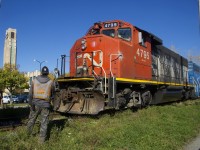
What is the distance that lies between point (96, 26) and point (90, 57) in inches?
71.0

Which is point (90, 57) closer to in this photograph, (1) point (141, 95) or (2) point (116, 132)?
(1) point (141, 95)

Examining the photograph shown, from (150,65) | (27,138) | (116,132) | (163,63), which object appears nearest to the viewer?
(27,138)

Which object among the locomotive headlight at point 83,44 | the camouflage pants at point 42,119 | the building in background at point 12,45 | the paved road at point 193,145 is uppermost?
the building in background at point 12,45

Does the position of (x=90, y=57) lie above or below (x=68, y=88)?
above

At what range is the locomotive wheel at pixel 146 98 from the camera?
1228 cm

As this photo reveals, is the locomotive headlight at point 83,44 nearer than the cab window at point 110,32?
Yes

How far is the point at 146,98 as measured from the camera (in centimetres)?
1263

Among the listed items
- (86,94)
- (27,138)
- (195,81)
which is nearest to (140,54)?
(86,94)

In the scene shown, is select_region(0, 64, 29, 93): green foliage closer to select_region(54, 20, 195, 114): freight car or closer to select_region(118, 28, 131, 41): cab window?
select_region(54, 20, 195, 114): freight car

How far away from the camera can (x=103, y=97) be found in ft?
30.2

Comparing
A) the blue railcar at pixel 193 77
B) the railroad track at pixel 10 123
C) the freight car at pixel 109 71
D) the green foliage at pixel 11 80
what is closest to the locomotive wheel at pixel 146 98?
the freight car at pixel 109 71

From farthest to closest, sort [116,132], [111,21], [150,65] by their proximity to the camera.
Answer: [150,65]
[111,21]
[116,132]

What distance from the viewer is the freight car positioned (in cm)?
952

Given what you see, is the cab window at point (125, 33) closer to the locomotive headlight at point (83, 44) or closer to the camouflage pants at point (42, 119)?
the locomotive headlight at point (83, 44)
